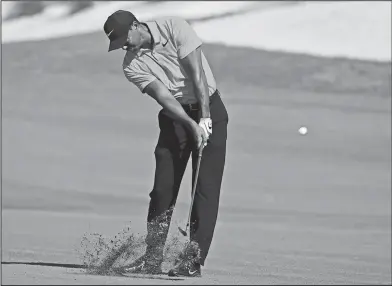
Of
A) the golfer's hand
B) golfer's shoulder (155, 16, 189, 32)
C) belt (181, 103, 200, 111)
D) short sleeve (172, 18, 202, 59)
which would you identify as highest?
golfer's shoulder (155, 16, 189, 32)

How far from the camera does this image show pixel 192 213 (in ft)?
22.5

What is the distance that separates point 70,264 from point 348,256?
2.25m

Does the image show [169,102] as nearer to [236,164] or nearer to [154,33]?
[154,33]

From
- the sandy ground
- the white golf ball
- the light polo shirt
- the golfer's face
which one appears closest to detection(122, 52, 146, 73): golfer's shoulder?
the light polo shirt

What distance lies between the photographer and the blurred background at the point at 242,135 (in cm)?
912

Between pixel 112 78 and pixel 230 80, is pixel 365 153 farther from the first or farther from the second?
pixel 112 78

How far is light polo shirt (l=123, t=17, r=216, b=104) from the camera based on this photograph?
6.70 meters

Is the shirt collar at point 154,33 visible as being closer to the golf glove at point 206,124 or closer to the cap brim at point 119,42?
the cap brim at point 119,42

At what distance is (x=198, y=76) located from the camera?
6648 millimetres

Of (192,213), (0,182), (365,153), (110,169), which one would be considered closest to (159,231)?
(192,213)

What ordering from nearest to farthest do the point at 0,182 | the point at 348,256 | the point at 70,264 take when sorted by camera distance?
1. the point at 70,264
2. the point at 348,256
3. the point at 0,182

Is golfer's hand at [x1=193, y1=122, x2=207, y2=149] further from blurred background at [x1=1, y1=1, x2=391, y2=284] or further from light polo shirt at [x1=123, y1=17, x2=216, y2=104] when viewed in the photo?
blurred background at [x1=1, y1=1, x2=391, y2=284]

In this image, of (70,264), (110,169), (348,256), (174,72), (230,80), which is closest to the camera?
(174,72)

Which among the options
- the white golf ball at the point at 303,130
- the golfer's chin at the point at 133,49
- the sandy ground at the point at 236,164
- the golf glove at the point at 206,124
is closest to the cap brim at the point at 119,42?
the golfer's chin at the point at 133,49
